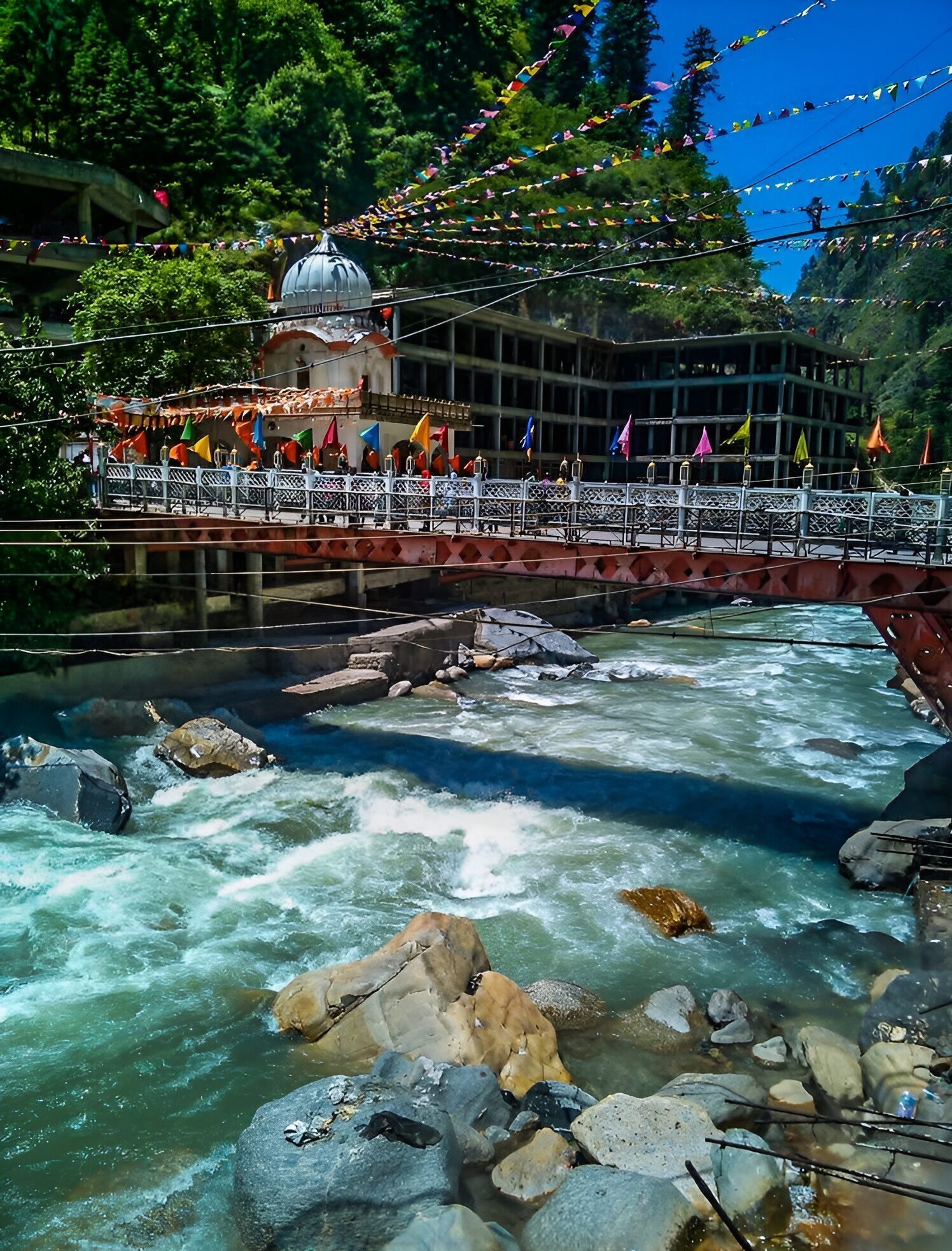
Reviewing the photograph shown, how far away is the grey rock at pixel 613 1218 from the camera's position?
8227mm

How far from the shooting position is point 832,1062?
429 inches

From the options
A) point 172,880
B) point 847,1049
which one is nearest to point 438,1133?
point 847,1049

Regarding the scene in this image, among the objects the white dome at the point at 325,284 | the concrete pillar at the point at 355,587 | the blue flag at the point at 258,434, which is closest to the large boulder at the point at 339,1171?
the blue flag at the point at 258,434

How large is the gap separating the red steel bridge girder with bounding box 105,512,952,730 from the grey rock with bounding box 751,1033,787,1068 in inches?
270

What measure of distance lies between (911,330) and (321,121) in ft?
187

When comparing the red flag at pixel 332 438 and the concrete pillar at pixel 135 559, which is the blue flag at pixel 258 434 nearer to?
the red flag at pixel 332 438

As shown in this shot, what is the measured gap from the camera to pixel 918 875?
1553 centimetres

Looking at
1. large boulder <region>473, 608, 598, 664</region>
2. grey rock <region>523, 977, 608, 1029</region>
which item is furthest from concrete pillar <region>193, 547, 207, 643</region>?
grey rock <region>523, 977, 608, 1029</region>

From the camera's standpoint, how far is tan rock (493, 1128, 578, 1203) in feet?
30.3

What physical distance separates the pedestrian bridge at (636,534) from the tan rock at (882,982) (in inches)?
201

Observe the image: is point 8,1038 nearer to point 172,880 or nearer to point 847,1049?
point 172,880

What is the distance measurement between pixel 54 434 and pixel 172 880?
11.0 metres

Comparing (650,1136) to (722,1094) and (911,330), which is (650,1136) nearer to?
(722,1094)

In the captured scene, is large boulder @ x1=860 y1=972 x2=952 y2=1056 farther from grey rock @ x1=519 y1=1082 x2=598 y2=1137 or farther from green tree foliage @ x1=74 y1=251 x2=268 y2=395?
green tree foliage @ x1=74 y1=251 x2=268 y2=395
